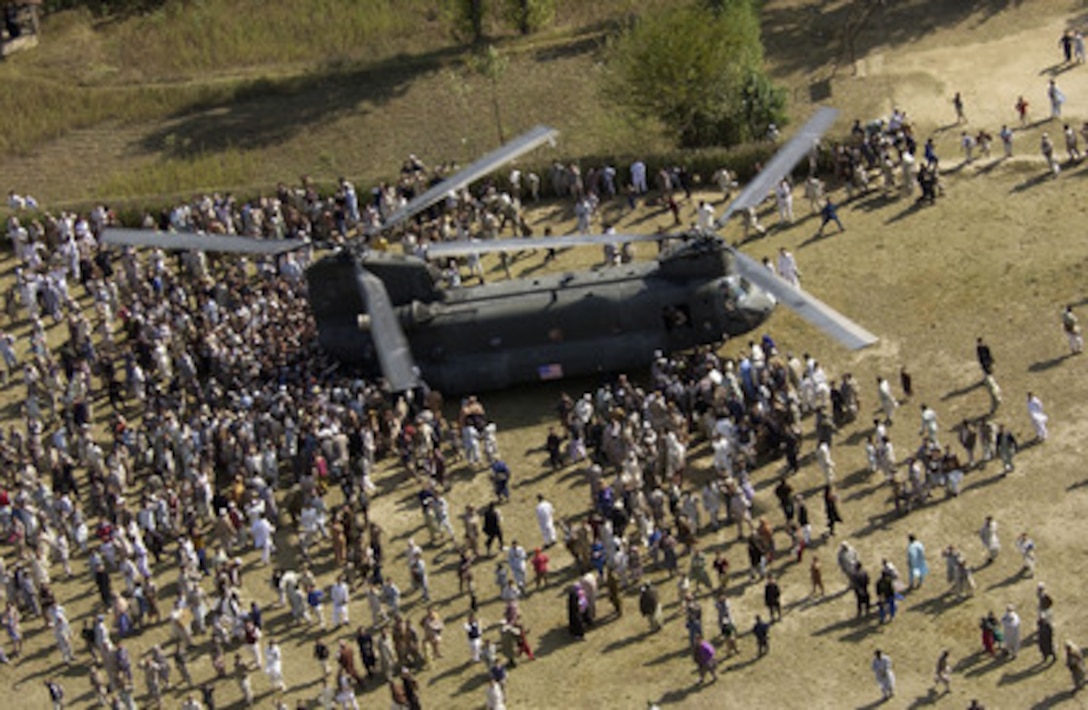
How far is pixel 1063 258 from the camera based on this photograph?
58.9 meters

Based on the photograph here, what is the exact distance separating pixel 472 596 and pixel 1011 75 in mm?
34055

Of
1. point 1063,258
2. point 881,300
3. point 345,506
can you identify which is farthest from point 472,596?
point 1063,258

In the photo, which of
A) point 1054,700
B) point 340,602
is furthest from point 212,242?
point 1054,700

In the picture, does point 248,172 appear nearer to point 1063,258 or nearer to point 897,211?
point 897,211

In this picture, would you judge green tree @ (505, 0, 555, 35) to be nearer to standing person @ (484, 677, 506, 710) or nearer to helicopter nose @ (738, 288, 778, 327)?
helicopter nose @ (738, 288, 778, 327)

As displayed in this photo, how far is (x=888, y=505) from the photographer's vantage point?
49.3 metres

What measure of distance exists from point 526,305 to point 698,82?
16.9m

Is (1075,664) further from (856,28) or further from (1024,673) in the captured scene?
(856,28)

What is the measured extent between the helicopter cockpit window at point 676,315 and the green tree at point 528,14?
3116cm

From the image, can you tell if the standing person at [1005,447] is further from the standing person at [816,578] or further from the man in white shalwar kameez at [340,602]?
the man in white shalwar kameez at [340,602]

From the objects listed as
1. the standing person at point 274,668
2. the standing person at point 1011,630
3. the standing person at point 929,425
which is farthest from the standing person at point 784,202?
the standing person at point 274,668

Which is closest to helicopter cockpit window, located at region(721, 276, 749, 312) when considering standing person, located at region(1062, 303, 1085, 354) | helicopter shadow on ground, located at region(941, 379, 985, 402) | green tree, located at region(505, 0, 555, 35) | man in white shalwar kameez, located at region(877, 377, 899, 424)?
man in white shalwar kameez, located at region(877, 377, 899, 424)

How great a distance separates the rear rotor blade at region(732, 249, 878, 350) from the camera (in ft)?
157

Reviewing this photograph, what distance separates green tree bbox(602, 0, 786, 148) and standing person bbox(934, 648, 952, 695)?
29652 millimetres
